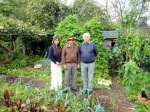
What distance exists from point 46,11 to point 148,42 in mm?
9880

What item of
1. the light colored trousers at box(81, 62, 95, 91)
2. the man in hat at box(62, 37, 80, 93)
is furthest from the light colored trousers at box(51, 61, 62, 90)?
the light colored trousers at box(81, 62, 95, 91)

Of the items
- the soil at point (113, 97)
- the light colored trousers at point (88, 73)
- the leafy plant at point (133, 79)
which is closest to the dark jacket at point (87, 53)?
the light colored trousers at point (88, 73)

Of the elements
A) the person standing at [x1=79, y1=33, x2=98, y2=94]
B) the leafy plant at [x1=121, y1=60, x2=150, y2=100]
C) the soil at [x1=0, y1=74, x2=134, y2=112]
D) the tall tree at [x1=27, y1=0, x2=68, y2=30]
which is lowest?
the soil at [x1=0, y1=74, x2=134, y2=112]

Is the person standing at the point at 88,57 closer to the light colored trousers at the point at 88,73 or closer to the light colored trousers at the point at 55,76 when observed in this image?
the light colored trousers at the point at 88,73

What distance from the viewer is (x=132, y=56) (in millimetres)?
8336

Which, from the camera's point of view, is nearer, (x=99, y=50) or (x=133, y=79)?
(x=133, y=79)

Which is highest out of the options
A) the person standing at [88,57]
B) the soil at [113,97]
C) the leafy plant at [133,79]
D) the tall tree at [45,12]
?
the tall tree at [45,12]

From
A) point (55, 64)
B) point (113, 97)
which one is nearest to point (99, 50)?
point (113, 97)

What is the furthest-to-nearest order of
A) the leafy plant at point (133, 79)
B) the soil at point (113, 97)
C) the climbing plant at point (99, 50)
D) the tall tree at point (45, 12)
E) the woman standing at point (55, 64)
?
1. the tall tree at point (45, 12)
2. the climbing plant at point (99, 50)
3. the leafy plant at point (133, 79)
4. the woman standing at point (55, 64)
5. the soil at point (113, 97)

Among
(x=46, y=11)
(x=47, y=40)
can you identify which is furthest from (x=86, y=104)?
(x=46, y=11)

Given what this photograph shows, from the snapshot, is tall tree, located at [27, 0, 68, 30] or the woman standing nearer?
the woman standing

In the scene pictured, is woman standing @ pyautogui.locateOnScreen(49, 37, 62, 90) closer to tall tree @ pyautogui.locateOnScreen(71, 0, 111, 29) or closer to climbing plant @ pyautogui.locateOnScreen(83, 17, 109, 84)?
climbing plant @ pyautogui.locateOnScreen(83, 17, 109, 84)

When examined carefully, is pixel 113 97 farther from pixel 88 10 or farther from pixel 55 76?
pixel 88 10

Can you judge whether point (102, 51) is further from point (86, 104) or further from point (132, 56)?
point (86, 104)
